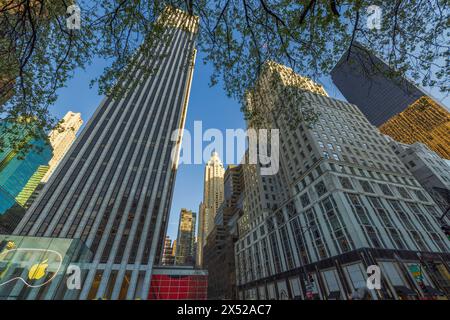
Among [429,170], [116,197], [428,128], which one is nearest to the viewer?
[116,197]

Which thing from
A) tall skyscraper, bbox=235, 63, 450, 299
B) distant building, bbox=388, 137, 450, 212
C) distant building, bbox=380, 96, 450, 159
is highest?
distant building, bbox=380, 96, 450, 159

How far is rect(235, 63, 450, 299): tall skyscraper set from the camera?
27.9m

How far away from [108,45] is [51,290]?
20.9 m

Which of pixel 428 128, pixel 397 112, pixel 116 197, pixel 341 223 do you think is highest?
pixel 397 112

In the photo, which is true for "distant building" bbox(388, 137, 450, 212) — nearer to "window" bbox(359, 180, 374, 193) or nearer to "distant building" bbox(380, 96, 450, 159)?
"window" bbox(359, 180, 374, 193)

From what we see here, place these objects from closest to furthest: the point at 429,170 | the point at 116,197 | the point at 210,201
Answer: the point at 116,197
the point at 429,170
the point at 210,201

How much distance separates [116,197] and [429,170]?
277 feet

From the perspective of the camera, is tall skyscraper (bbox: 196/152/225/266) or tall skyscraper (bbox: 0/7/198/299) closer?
tall skyscraper (bbox: 0/7/198/299)

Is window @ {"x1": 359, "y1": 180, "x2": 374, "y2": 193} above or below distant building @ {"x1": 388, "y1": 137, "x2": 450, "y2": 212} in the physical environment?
below

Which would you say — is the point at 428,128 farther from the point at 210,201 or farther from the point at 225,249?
the point at 210,201

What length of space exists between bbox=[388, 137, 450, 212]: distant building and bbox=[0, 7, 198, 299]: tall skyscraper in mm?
65948

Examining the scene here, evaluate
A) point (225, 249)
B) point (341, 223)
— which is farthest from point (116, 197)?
point (341, 223)

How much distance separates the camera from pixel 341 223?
32.0 metres

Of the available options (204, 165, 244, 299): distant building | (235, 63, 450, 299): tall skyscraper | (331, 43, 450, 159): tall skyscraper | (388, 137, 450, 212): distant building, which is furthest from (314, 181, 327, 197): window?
(331, 43, 450, 159): tall skyscraper
